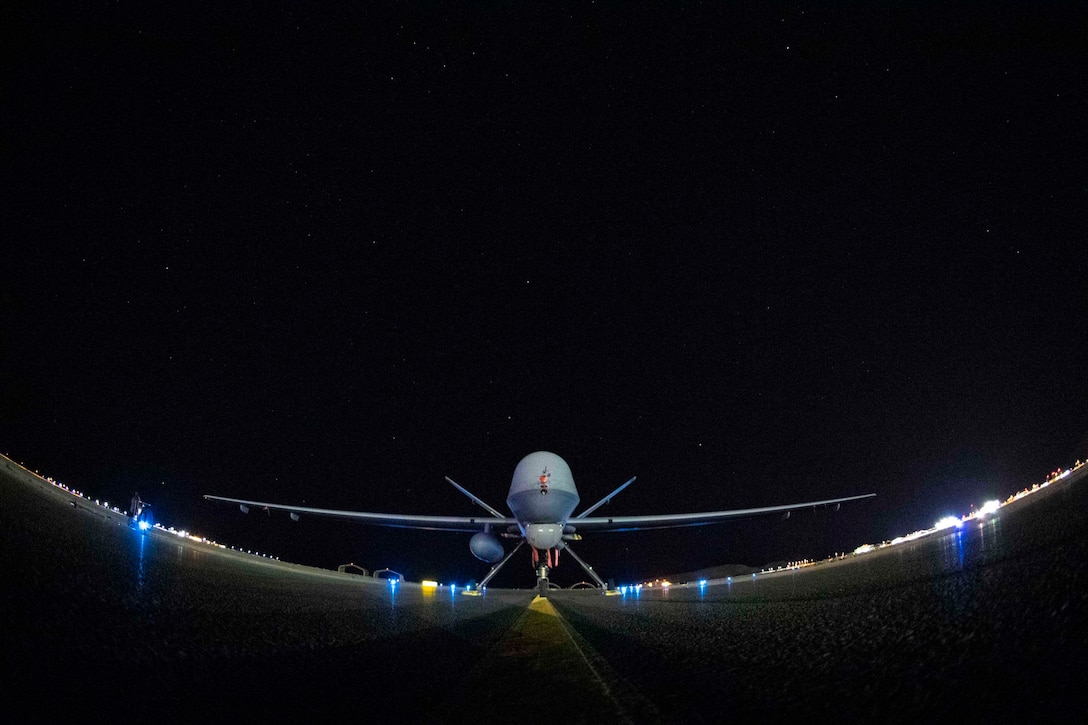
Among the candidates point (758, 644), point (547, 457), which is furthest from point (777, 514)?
point (758, 644)

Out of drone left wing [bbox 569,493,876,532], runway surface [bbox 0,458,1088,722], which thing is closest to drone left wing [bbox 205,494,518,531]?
drone left wing [bbox 569,493,876,532]

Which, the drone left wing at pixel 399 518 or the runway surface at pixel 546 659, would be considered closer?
the runway surface at pixel 546 659

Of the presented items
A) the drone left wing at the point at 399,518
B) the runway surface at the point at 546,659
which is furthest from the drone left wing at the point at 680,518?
the runway surface at the point at 546,659

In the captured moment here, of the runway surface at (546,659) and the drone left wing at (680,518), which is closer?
the runway surface at (546,659)

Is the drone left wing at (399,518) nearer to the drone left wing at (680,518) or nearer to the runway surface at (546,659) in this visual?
the drone left wing at (680,518)
